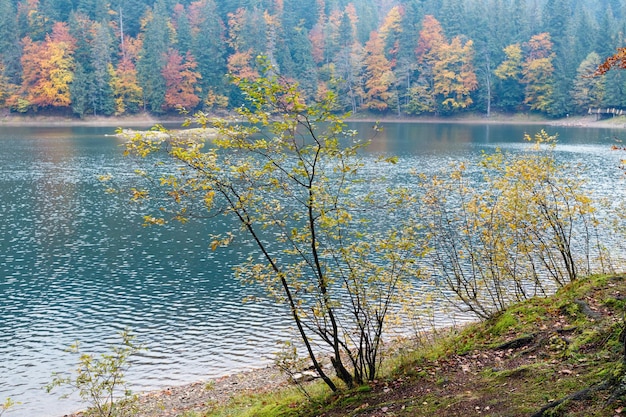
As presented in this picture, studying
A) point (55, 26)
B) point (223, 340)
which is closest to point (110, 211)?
point (223, 340)

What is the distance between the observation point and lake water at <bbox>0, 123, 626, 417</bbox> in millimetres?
17078

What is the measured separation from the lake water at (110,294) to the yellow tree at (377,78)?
222 feet

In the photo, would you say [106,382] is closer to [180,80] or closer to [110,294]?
[110,294]

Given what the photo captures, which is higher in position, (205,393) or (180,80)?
(180,80)

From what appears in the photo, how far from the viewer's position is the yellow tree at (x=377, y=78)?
4385 inches

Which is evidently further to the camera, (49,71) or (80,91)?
(49,71)

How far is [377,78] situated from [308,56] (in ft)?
50.1

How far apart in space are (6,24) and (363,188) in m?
90.1

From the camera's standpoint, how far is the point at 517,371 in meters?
8.26

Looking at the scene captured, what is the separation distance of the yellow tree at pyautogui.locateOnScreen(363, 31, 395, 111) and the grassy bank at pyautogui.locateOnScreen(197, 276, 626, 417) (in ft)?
338

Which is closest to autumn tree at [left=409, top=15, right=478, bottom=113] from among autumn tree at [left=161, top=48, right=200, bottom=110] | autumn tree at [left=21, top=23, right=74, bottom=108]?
autumn tree at [left=161, top=48, right=200, bottom=110]

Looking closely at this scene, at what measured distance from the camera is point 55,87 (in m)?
99.4

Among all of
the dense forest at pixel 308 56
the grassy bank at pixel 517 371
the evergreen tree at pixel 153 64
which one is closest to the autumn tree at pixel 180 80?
the dense forest at pixel 308 56

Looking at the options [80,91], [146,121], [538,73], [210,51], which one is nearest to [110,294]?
[146,121]
